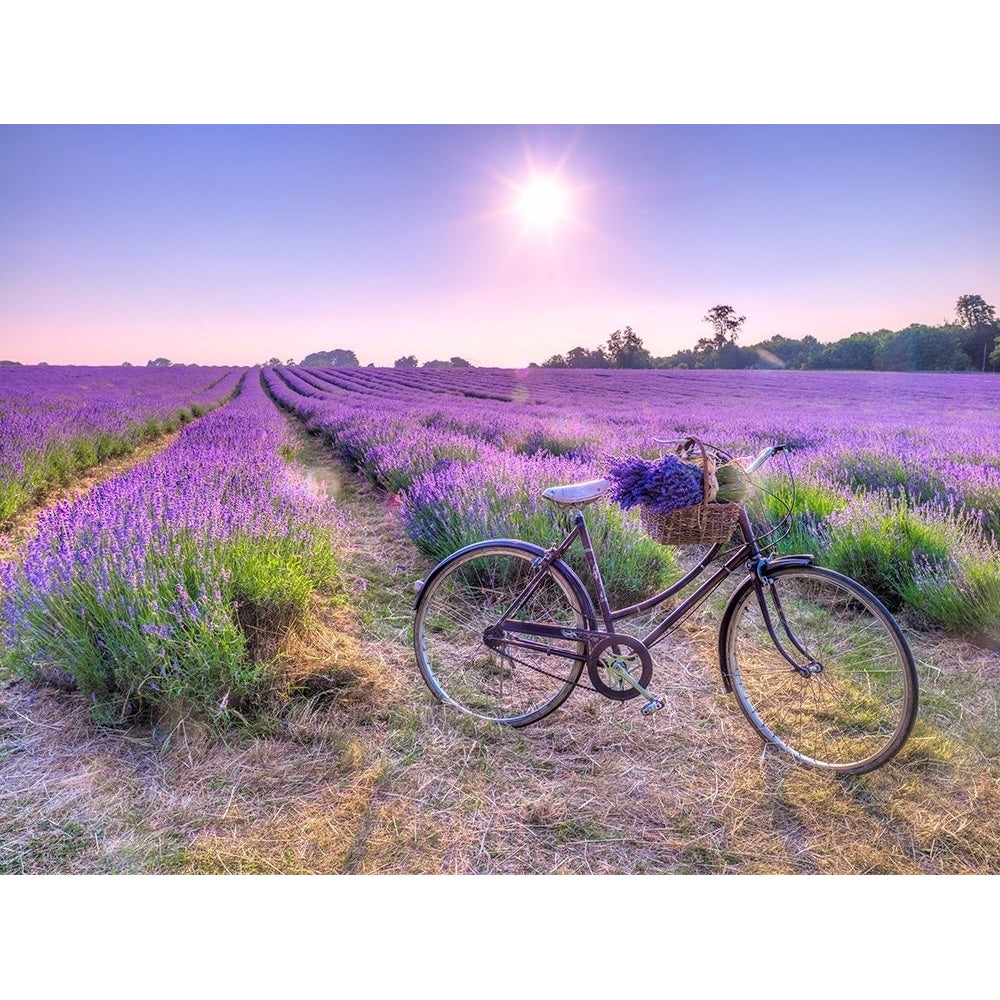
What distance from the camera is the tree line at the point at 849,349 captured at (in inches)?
113

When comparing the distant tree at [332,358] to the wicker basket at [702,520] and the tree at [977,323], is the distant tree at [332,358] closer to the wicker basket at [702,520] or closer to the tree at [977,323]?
the wicker basket at [702,520]

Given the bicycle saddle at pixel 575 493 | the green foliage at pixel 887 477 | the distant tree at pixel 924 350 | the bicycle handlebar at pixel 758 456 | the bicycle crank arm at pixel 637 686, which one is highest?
the distant tree at pixel 924 350

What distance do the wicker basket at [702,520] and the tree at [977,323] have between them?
1971 mm

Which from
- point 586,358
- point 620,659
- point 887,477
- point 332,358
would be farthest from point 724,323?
point 332,358

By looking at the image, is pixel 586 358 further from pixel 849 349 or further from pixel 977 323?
pixel 977 323

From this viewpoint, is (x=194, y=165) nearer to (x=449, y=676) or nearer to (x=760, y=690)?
(x=449, y=676)

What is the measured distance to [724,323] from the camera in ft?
10.2

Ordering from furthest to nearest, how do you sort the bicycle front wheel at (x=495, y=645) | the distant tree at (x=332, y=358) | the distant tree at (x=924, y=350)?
the distant tree at (x=332, y=358), the distant tree at (x=924, y=350), the bicycle front wheel at (x=495, y=645)

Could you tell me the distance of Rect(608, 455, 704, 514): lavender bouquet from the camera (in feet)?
5.82

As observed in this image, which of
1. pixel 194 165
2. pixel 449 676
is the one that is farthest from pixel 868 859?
pixel 194 165

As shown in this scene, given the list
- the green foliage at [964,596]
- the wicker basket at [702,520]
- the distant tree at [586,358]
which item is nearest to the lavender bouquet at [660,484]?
the wicker basket at [702,520]
